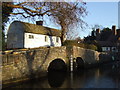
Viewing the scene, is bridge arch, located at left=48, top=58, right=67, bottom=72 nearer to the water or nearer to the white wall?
the water

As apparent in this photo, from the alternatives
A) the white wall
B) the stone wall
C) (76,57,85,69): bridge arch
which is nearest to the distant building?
(76,57,85,69): bridge arch

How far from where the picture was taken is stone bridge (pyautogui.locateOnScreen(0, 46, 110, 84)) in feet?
41.7

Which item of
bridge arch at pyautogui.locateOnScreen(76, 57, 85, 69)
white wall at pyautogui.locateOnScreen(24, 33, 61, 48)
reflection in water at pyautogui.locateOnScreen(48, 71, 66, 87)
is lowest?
reflection in water at pyautogui.locateOnScreen(48, 71, 66, 87)

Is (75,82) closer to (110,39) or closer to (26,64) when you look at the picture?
(26,64)

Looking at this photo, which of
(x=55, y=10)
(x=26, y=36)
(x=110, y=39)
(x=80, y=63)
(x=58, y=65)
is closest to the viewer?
(x=55, y=10)

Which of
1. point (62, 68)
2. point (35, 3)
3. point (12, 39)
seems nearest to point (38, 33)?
point (12, 39)

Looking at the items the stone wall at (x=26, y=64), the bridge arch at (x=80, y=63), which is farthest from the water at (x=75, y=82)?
the bridge arch at (x=80, y=63)

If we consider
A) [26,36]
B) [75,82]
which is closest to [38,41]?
[26,36]

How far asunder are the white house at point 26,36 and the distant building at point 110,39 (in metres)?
22.7

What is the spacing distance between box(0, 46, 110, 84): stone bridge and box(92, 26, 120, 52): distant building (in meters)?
21.8

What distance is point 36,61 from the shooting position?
1537 cm

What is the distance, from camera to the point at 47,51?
16.7 m

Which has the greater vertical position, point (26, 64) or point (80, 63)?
point (26, 64)

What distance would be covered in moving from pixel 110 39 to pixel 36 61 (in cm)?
3875
